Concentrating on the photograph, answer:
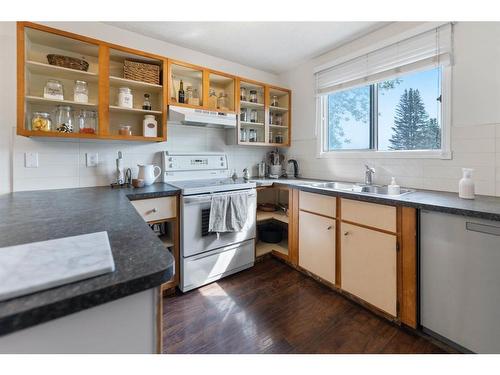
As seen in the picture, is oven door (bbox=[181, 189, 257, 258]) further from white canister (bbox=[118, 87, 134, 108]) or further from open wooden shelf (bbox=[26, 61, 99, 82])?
open wooden shelf (bbox=[26, 61, 99, 82])

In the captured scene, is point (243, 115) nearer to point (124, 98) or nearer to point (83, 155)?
point (124, 98)

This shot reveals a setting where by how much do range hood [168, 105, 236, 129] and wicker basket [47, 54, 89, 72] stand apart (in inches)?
27.5

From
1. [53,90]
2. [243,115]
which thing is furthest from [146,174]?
[243,115]

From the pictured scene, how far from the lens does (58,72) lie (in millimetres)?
1833

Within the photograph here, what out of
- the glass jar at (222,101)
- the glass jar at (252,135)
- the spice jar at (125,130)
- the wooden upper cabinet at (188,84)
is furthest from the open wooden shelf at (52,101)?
the glass jar at (252,135)

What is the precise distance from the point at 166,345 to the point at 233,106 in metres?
2.22

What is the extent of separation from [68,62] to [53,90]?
241mm

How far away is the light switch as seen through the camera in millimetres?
1836

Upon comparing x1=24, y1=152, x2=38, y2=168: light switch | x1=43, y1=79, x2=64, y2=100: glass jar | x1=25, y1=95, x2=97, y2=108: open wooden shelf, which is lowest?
x1=24, y1=152, x2=38, y2=168: light switch

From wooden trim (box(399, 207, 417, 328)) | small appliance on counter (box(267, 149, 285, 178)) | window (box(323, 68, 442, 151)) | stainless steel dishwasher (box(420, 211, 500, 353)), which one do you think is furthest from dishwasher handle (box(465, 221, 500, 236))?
small appliance on counter (box(267, 149, 285, 178))
